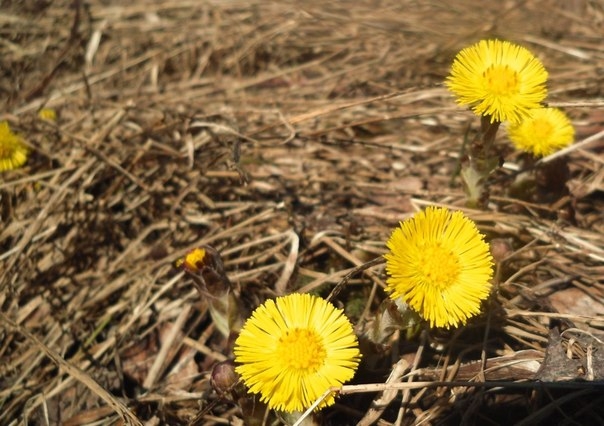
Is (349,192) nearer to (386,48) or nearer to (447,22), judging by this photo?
(386,48)

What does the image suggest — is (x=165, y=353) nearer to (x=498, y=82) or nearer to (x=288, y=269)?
(x=288, y=269)

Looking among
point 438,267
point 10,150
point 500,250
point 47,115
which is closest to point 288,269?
point 438,267

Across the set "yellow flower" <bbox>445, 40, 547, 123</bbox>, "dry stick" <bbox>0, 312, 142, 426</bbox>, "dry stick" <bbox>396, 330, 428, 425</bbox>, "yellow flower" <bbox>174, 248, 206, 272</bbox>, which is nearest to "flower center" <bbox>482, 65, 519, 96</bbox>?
"yellow flower" <bbox>445, 40, 547, 123</bbox>

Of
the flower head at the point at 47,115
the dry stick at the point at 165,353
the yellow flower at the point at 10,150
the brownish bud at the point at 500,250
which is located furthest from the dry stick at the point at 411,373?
the flower head at the point at 47,115

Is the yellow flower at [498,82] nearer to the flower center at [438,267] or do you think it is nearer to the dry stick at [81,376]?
the flower center at [438,267]

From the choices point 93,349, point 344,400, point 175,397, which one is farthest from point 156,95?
point 344,400
